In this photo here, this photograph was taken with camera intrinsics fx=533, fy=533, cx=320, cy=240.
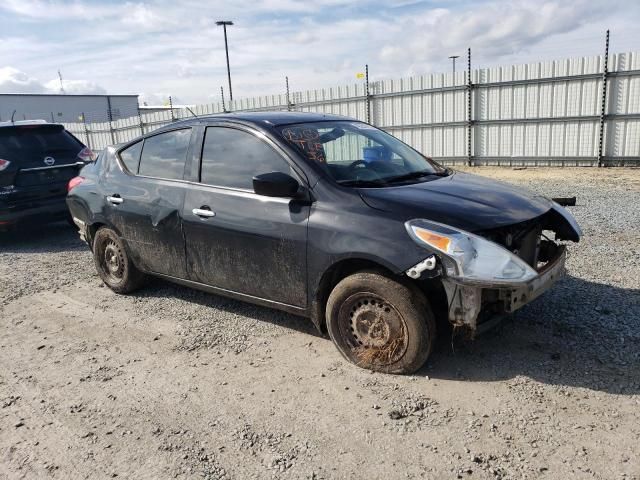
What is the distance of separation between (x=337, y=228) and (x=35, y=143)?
6533 mm

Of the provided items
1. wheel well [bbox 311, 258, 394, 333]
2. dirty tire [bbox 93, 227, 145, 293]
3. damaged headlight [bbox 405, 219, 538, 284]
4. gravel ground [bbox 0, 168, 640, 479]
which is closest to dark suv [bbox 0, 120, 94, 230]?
dirty tire [bbox 93, 227, 145, 293]

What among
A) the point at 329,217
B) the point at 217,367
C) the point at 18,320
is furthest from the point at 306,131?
the point at 18,320

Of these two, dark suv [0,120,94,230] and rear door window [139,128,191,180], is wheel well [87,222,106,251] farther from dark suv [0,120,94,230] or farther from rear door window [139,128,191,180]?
dark suv [0,120,94,230]

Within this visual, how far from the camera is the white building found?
50938 millimetres

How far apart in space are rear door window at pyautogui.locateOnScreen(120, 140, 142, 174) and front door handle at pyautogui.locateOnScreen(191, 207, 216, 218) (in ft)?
3.69

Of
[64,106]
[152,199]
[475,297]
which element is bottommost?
[475,297]

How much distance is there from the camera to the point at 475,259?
3.14 m

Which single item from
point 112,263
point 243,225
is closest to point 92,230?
point 112,263

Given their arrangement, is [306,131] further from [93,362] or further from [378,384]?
[93,362]

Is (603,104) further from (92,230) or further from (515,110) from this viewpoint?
(92,230)

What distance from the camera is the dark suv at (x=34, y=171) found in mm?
7711

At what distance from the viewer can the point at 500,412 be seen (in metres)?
3.06

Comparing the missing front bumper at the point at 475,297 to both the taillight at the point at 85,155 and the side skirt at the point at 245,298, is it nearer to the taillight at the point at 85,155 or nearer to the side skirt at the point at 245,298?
the side skirt at the point at 245,298

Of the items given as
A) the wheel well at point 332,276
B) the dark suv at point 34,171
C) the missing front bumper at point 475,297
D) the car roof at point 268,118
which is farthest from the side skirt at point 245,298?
the dark suv at point 34,171
